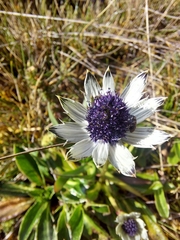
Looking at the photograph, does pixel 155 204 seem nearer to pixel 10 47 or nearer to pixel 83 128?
pixel 83 128

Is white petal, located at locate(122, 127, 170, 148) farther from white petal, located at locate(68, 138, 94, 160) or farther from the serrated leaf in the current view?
the serrated leaf

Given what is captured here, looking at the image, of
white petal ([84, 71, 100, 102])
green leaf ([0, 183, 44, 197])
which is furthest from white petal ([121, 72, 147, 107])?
green leaf ([0, 183, 44, 197])

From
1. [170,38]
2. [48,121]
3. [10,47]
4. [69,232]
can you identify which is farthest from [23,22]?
[69,232]

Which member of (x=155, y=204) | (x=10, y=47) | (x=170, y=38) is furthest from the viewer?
(x=170, y=38)

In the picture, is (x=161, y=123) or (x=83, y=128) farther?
(x=161, y=123)

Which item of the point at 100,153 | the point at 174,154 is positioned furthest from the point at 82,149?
the point at 174,154
